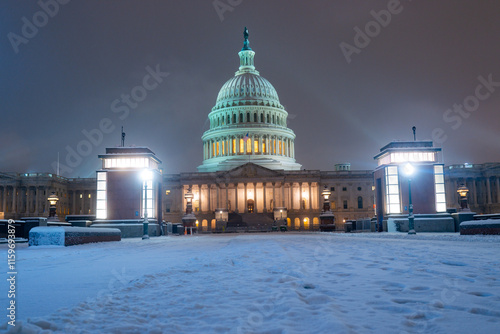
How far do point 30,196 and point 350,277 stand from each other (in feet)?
393

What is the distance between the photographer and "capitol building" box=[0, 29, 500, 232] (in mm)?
109500

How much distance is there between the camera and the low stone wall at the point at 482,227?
1058 inches

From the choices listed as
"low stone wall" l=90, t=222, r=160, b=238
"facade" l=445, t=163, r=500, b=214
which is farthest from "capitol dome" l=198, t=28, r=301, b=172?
"low stone wall" l=90, t=222, r=160, b=238

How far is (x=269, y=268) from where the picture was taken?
440 inches

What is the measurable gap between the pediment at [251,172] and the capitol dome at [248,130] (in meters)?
12.2

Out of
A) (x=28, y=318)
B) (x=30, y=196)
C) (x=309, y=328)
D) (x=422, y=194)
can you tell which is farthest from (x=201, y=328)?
(x=30, y=196)

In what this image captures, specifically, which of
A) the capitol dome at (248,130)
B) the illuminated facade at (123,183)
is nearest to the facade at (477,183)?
the capitol dome at (248,130)

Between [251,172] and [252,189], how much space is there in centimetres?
771

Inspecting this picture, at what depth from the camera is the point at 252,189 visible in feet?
377

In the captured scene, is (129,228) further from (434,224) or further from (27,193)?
(27,193)

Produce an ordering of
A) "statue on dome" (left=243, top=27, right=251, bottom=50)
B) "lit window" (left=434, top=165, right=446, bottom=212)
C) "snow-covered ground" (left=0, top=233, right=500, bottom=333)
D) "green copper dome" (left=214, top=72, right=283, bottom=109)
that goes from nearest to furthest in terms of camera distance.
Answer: "snow-covered ground" (left=0, top=233, right=500, bottom=333), "lit window" (left=434, top=165, right=446, bottom=212), "green copper dome" (left=214, top=72, right=283, bottom=109), "statue on dome" (left=243, top=27, right=251, bottom=50)

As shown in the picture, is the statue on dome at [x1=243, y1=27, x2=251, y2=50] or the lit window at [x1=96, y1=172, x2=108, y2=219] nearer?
the lit window at [x1=96, y1=172, x2=108, y2=219]

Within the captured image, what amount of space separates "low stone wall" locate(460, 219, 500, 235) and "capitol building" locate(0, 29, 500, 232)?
69208 mm

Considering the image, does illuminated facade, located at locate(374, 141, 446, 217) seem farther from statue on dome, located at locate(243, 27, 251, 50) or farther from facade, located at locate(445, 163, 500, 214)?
statue on dome, located at locate(243, 27, 251, 50)
